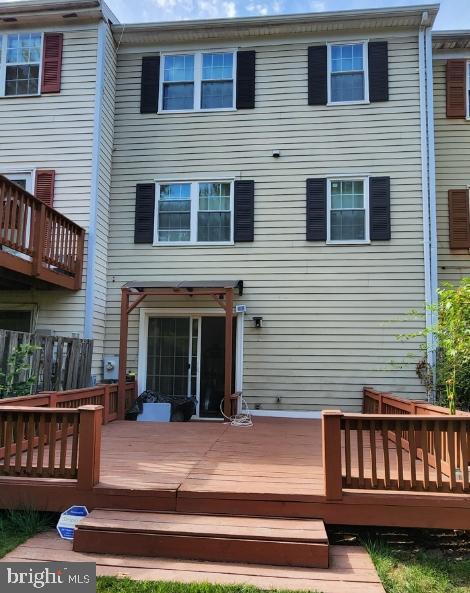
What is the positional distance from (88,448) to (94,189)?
588cm

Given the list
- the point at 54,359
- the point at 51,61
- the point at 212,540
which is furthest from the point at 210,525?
the point at 51,61

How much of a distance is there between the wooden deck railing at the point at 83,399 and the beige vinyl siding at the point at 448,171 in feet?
20.4

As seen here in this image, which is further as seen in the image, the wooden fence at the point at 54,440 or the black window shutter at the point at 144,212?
the black window shutter at the point at 144,212

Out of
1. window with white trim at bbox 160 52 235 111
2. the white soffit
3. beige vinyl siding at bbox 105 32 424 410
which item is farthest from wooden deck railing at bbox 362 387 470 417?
the white soffit

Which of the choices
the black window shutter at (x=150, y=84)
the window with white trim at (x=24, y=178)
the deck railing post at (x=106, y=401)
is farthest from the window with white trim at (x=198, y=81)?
the deck railing post at (x=106, y=401)

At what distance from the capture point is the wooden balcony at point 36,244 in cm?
679

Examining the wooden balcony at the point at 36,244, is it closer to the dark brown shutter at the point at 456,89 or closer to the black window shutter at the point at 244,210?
the black window shutter at the point at 244,210

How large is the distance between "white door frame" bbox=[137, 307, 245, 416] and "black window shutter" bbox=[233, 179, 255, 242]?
1.46 meters

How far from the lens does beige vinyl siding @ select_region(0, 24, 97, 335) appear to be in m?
8.85

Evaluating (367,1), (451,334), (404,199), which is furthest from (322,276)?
(367,1)

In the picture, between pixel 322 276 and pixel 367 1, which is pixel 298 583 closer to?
pixel 322 276

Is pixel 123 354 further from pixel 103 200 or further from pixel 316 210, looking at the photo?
pixel 316 210

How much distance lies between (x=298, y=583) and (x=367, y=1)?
32.4ft

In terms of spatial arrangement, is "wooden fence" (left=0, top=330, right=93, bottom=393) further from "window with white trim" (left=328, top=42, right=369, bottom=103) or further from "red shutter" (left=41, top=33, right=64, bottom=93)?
"window with white trim" (left=328, top=42, right=369, bottom=103)
